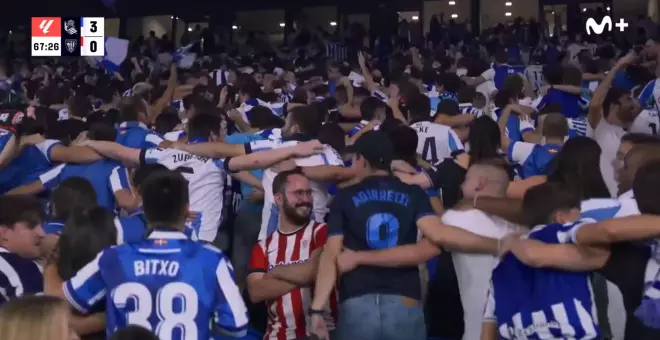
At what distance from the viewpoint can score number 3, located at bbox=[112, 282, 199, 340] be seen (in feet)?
12.7

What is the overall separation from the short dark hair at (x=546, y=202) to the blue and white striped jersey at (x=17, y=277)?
80.1 inches

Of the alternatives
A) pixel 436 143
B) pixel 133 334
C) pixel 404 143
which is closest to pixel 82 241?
pixel 133 334

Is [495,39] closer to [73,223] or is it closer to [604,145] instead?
[604,145]

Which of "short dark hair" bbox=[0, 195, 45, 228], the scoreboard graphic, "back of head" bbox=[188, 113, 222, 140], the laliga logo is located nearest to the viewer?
"short dark hair" bbox=[0, 195, 45, 228]

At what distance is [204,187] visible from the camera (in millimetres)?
6836

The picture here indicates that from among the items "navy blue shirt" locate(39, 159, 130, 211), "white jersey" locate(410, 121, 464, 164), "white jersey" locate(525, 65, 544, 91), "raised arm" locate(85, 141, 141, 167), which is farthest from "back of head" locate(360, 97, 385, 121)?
"white jersey" locate(525, 65, 544, 91)

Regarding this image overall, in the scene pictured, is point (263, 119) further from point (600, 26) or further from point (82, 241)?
point (600, 26)

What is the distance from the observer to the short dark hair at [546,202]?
387 centimetres

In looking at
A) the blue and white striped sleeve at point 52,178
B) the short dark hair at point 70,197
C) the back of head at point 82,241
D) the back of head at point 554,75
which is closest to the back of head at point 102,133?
Result: the blue and white striped sleeve at point 52,178

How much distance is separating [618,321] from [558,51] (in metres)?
14.7

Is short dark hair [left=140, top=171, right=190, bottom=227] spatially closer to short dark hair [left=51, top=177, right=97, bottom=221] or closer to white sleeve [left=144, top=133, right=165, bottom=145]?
short dark hair [left=51, top=177, right=97, bottom=221]

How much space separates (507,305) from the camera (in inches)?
153

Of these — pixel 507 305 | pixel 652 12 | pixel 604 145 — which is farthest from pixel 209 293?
pixel 652 12

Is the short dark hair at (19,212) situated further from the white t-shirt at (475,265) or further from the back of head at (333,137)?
the back of head at (333,137)
